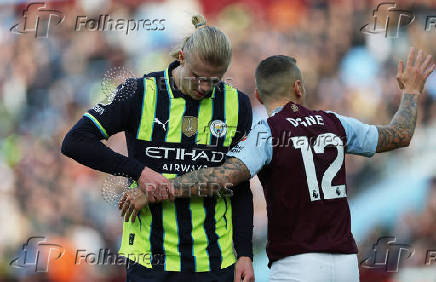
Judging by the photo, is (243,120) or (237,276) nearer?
(237,276)

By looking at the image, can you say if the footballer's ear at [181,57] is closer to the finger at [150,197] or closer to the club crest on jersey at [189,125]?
the club crest on jersey at [189,125]

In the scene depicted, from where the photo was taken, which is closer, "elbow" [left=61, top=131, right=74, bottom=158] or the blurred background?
"elbow" [left=61, top=131, right=74, bottom=158]

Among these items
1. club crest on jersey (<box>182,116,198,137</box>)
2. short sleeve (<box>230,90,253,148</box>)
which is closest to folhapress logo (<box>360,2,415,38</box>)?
short sleeve (<box>230,90,253,148</box>)

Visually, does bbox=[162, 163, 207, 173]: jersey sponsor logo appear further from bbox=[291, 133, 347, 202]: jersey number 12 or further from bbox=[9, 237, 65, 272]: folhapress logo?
bbox=[9, 237, 65, 272]: folhapress logo

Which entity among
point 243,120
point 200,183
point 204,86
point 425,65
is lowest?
point 200,183

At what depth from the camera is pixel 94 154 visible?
2.83 metres

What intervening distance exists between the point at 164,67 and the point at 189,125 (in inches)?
169

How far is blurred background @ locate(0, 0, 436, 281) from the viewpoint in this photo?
6516 mm

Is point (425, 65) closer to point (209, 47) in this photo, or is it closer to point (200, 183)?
point (209, 47)

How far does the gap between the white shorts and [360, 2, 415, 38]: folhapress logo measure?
14.4ft

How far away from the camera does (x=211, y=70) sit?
2.86 meters

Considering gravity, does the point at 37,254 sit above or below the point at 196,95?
below

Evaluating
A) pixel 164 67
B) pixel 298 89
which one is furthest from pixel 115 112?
pixel 164 67

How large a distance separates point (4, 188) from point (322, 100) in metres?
4.04
